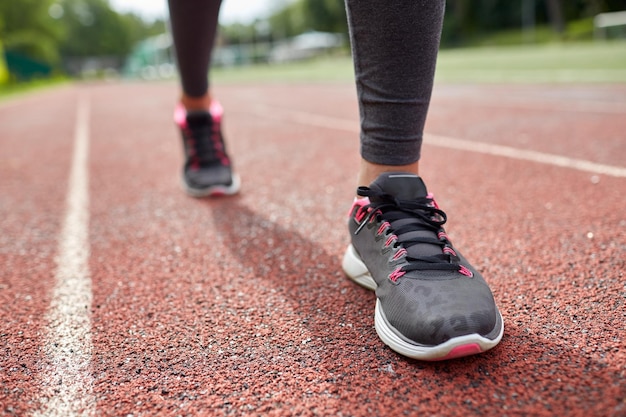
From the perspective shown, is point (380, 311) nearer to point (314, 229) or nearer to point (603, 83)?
point (314, 229)

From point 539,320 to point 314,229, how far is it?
0.86m

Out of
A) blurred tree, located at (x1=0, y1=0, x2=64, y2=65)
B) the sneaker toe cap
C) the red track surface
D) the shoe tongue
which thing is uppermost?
blurred tree, located at (x1=0, y1=0, x2=64, y2=65)

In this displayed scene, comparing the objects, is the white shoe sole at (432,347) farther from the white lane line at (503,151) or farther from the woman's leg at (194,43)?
the white lane line at (503,151)

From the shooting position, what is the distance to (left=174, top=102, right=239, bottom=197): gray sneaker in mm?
2244

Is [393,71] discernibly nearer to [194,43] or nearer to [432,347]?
[432,347]

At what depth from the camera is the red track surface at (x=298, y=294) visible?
88 centimetres

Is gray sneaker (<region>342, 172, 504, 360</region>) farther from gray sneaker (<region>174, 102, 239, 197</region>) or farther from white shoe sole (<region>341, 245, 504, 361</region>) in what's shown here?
gray sneaker (<region>174, 102, 239, 197</region>)

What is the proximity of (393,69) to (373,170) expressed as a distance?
0.23m

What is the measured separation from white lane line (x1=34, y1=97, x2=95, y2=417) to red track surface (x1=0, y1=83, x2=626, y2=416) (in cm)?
1

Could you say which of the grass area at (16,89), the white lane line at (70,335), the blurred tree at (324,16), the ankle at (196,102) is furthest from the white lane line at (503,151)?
the blurred tree at (324,16)

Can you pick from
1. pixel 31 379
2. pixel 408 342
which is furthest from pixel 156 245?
pixel 408 342

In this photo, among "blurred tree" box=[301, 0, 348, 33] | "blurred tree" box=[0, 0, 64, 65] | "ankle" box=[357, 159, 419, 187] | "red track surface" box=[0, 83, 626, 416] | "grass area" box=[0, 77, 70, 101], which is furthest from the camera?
"blurred tree" box=[301, 0, 348, 33]

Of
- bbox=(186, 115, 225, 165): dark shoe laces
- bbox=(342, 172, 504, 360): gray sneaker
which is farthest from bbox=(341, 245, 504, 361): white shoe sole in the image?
bbox=(186, 115, 225, 165): dark shoe laces

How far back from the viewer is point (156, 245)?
1723mm
